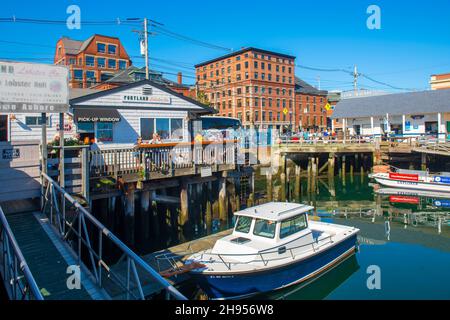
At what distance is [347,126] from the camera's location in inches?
1912

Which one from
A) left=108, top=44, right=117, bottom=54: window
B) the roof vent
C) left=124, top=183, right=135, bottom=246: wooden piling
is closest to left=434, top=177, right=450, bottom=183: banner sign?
the roof vent

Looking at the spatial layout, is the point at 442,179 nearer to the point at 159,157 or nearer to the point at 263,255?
the point at 263,255

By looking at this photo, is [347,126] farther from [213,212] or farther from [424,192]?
[213,212]

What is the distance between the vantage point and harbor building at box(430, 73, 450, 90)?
6612 centimetres

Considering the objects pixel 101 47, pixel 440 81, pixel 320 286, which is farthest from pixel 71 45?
pixel 320 286

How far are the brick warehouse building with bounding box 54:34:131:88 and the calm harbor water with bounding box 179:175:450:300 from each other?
184 feet

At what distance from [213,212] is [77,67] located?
63.2m

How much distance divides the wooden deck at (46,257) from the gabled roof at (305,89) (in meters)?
81.4

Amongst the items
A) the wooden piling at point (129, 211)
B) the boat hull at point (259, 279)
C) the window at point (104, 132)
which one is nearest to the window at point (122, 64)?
the window at point (104, 132)

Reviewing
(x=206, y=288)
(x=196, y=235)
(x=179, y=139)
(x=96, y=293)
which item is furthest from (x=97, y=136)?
(x=96, y=293)

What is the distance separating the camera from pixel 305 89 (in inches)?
3462

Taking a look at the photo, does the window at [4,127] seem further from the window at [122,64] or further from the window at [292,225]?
the window at [122,64]

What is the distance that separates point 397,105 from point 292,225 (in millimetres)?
38164

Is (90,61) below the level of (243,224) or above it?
above
